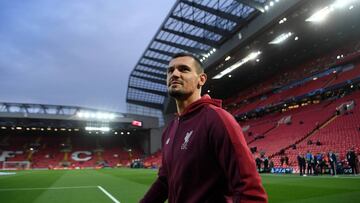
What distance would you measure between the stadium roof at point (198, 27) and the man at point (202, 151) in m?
25.6

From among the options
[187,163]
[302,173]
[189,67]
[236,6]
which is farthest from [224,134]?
[236,6]

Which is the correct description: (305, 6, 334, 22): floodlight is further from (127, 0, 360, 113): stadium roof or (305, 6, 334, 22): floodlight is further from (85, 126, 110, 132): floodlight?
(85, 126, 110, 132): floodlight

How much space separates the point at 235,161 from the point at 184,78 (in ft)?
3.04

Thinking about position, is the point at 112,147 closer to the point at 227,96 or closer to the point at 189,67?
the point at 227,96

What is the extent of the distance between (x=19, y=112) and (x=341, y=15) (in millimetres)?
55167

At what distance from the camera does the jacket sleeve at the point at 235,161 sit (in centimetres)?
179

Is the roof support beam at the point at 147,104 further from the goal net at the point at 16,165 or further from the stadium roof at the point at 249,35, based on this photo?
the goal net at the point at 16,165

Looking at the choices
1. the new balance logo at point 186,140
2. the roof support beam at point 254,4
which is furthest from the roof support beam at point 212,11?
the new balance logo at point 186,140

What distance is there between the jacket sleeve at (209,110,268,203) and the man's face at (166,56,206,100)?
1.94 ft

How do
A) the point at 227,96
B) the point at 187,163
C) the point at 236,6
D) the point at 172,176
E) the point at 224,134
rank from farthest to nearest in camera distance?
1. the point at 227,96
2. the point at 236,6
3. the point at 172,176
4. the point at 187,163
5. the point at 224,134

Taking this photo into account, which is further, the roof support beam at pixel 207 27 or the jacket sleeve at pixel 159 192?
the roof support beam at pixel 207 27

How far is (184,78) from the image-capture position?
8.31 feet

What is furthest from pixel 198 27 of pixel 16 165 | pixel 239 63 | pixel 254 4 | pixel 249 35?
pixel 16 165

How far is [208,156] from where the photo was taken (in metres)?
2.04
